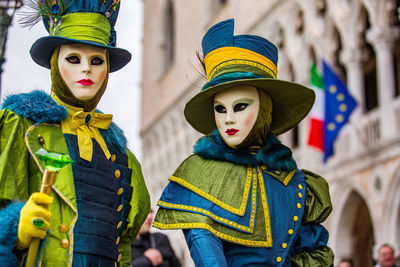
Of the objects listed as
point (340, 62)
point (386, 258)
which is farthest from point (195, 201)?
point (340, 62)

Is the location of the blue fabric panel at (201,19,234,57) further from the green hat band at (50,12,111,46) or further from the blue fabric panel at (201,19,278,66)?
the green hat band at (50,12,111,46)

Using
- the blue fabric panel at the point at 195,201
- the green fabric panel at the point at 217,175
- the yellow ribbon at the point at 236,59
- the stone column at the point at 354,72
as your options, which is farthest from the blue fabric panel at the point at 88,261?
the stone column at the point at 354,72

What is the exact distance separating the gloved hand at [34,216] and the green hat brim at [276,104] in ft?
3.35

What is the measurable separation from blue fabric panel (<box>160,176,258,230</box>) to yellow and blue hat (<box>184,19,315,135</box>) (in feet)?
1.41

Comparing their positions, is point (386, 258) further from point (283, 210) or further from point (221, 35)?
point (221, 35)

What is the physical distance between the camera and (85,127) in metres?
3.18

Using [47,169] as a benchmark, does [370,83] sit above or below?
above

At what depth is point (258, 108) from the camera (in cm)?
334

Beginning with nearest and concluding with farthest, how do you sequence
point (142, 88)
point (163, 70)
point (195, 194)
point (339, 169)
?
point (195, 194), point (339, 169), point (163, 70), point (142, 88)

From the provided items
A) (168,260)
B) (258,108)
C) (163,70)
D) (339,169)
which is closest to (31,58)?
(258,108)

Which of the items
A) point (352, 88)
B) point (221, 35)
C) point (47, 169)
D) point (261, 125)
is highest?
point (352, 88)

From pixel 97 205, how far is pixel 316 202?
1000mm

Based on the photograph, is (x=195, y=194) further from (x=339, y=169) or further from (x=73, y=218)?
(x=339, y=169)

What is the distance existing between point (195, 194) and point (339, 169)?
8.44 meters
